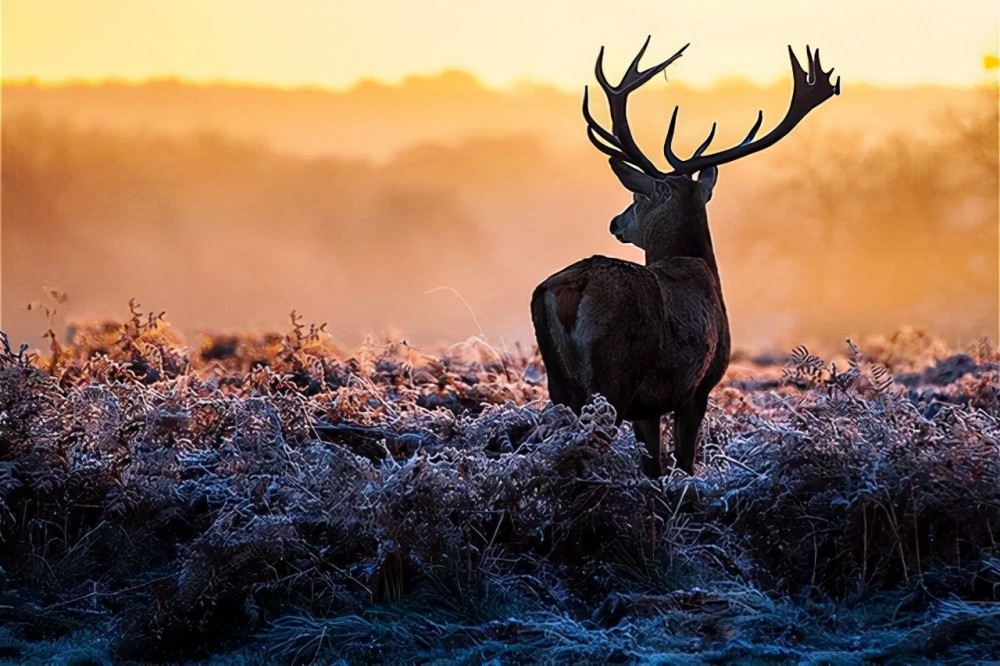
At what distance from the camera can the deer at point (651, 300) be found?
27.7 feet

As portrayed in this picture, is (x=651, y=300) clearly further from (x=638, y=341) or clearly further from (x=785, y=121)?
(x=785, y=121)

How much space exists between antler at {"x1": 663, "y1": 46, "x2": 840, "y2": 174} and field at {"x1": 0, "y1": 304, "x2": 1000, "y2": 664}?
2.04 metres

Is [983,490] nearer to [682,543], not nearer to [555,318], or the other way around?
[682,543]

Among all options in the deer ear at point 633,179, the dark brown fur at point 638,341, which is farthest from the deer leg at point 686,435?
the deer ear at point 633,179

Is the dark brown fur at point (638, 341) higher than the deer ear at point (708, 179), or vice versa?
the deer ear at point (708, 179)

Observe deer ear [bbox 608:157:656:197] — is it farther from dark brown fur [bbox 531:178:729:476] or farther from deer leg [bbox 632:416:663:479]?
deer leg [bbox 632:416:663:479]

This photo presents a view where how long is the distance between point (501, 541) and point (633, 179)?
3.60m

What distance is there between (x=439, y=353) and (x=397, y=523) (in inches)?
312

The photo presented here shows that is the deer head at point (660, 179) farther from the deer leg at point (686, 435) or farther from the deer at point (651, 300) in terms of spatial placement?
the deer leg at point (686, 435)

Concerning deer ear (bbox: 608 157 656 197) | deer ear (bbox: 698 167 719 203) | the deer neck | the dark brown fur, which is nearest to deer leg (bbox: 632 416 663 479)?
the dark brown fur

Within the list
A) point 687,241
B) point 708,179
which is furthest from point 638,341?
point 708,179

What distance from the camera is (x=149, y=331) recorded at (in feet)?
43.0

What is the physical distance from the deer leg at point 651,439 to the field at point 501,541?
62cm

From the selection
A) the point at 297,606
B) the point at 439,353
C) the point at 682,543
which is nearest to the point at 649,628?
the point at 682,543
